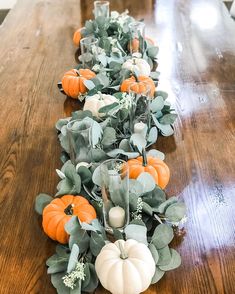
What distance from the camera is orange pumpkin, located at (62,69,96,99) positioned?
4.40 feet

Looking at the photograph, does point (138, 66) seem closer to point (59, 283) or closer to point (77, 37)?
point (77, 37)

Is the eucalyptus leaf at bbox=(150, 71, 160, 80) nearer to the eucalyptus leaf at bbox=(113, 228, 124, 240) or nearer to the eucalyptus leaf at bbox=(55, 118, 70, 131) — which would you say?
the eucalyptus leaf at bbox=(55, 118, 70, 131)

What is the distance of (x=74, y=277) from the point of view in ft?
2.34

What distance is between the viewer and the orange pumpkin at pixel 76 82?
4.40 feet

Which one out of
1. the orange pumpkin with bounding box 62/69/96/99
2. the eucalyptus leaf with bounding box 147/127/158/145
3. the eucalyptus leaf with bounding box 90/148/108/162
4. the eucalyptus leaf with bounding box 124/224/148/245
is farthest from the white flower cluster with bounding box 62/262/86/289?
the orange pumpkin with bounding box 62/69/96/99

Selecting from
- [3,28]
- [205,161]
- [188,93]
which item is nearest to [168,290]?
[205,161]

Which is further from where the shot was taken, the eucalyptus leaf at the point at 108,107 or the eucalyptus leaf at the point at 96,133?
the eucalyptus leaf at the point at 108,107

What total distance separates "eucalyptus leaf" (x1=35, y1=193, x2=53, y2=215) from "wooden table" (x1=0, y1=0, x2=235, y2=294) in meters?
0.03

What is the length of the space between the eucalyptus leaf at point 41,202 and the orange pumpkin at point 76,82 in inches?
20.7

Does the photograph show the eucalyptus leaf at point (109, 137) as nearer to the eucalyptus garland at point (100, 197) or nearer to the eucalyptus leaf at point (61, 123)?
the eucalyptus garland at point (100, 197)

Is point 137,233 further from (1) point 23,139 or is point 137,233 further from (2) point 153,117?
(1) point 23,139

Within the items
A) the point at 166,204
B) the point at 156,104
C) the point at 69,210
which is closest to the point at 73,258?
the point at 69,210

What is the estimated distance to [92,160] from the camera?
3.20ft

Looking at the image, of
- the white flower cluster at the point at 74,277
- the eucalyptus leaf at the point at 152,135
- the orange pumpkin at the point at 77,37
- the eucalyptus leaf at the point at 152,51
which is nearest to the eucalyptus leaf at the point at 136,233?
the white flower cluster at the point at 74,277
